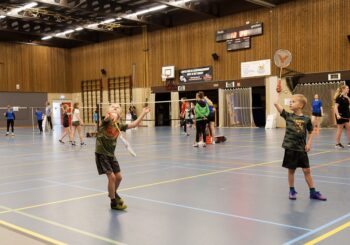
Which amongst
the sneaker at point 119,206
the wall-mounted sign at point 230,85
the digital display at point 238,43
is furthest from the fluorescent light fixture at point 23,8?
the sneaker at point 119,206

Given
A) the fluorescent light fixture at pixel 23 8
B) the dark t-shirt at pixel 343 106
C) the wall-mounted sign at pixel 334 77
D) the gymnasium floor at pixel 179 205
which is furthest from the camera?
the fluorescent light fixture at pixel 23 8

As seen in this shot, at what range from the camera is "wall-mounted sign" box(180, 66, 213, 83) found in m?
30.7

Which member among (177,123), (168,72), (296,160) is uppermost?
(168,72)

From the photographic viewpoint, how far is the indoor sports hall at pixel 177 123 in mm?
4945

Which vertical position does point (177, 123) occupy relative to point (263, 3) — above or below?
below

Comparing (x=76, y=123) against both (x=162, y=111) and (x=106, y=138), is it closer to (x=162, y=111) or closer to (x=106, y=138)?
(x=106, y=138)

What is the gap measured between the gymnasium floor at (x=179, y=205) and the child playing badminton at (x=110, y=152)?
0.66 feet

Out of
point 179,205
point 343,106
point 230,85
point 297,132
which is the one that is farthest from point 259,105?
point 179,205

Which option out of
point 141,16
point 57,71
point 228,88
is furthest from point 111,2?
point 57,71

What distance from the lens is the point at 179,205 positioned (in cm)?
566

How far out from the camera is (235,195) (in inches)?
245

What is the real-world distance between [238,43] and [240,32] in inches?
30.2

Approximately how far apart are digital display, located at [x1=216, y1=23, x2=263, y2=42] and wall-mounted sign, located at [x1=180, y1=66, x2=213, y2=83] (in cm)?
243

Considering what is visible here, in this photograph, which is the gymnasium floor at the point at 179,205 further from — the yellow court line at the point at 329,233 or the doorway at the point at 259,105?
the doorway at the point at 259,105
